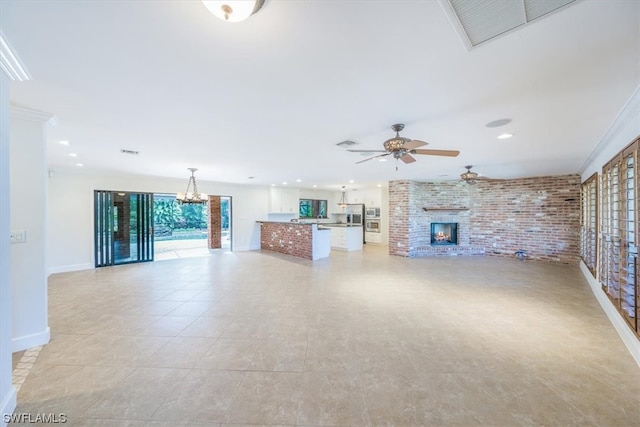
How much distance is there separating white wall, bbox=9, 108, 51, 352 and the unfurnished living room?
0.05 feet

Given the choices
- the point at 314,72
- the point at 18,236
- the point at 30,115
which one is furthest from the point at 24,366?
the point at 314,72

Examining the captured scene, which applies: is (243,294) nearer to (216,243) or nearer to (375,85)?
(375,85)

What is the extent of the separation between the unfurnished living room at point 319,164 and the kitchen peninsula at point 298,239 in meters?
2.34

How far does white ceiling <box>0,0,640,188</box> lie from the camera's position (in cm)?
137

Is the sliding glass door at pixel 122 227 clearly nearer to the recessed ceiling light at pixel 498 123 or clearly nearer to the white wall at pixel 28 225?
the white wall at pixel 28 225

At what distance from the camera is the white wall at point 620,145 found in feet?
8.19

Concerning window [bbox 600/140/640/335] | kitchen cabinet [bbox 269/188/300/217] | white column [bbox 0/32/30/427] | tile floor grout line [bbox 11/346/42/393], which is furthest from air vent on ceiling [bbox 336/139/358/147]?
kitchen cabinet [bbox 269/188/300/217]

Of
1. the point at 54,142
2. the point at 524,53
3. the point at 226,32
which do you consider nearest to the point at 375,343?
the point at 524,53

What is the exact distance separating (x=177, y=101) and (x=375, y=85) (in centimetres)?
178

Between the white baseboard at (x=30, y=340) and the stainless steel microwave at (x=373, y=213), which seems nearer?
the white baseboard at (x=30, y=340)

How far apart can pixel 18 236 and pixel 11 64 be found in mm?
1811

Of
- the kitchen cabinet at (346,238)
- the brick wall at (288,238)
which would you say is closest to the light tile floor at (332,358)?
the brick wall at (288,238)

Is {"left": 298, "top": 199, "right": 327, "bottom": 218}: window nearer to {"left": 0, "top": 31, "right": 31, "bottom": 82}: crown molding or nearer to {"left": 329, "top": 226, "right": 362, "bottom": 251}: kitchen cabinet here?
{"left": 329, "top": 226, "right": 362, "bottom": 251}: kitchen cabinet

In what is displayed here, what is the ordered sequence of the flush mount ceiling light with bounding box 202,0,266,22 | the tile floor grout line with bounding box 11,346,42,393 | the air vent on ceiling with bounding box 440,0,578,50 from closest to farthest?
1. the flush mount ceiling light with bounding box 202,0,266,22
2. the air vent on ceiling with bounding box 440,0,578,50
3. the tile floor grout line with bounding box 11,346,42,393
